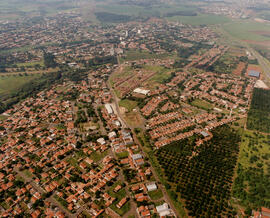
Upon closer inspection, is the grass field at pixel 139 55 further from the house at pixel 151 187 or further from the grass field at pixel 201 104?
the house at pixel 151 187

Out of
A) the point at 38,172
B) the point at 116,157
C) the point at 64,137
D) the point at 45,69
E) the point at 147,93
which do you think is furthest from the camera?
the point at 45,69

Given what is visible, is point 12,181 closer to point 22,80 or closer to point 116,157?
point 116,157

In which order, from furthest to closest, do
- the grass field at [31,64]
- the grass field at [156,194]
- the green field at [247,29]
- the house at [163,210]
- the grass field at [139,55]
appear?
the green field at [247,29]
the grass field at [139,55]
the grass field at [31,64]
the grass field at [156,194]
the house at [163,210]

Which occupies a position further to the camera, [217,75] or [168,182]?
[217,75]

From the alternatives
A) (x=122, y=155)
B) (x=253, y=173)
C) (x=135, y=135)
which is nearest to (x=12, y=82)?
(x=135, y=135)

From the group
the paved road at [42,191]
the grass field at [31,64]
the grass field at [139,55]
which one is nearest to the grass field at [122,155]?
the paved road at [42,191]

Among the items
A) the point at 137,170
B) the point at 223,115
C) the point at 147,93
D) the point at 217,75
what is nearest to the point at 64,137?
the point at 137,170
